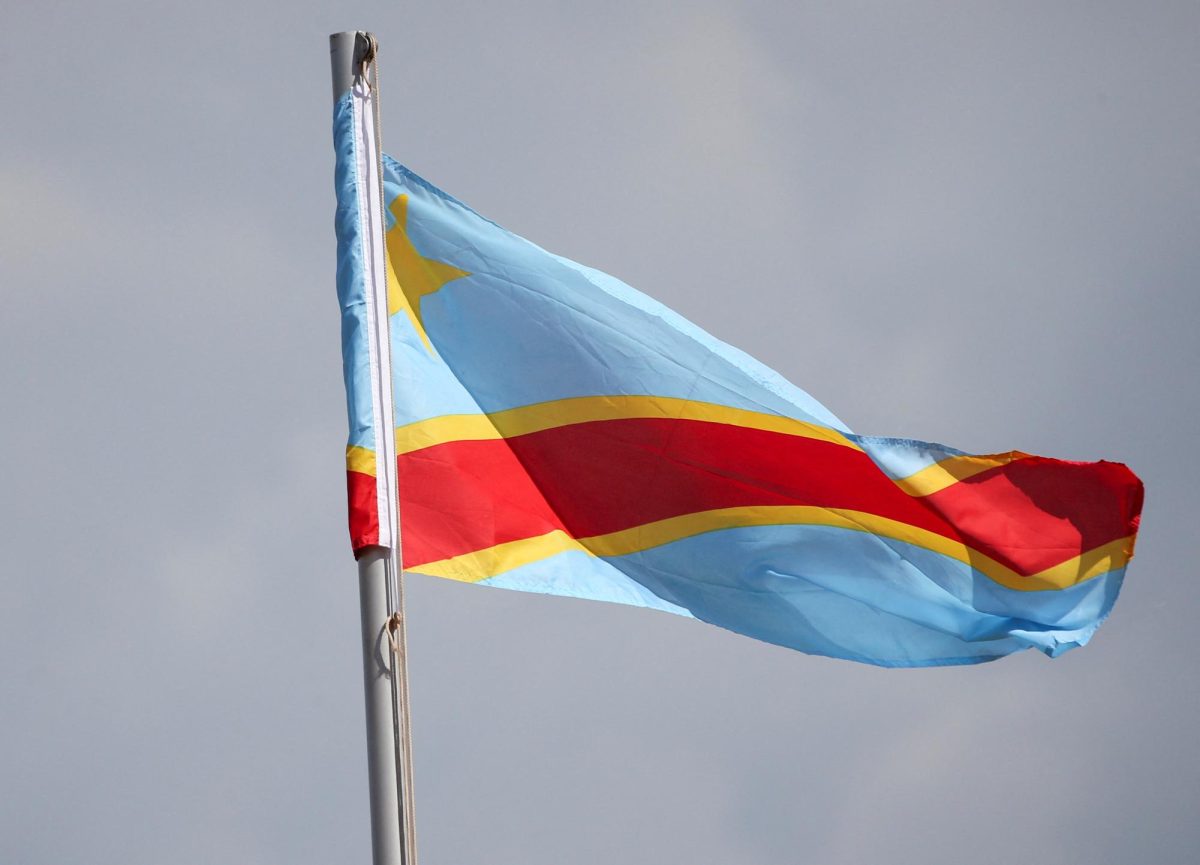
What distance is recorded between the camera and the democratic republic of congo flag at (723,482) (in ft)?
52.6

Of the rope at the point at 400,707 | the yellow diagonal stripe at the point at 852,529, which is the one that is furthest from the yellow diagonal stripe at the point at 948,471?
the rope at the point at 400,707

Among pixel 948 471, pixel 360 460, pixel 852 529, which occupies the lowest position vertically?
pixel 360 460

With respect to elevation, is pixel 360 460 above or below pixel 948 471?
below

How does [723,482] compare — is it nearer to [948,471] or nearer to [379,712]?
[948,471]

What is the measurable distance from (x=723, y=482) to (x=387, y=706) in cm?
485

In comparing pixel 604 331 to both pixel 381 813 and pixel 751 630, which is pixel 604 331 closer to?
pixel 751 630

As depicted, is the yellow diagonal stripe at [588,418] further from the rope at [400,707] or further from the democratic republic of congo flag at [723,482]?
the rope at [400,707]

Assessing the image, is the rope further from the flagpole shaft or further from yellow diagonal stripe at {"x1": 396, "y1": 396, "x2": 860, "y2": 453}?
yellow diagonal stripe at {"x1": 396, "y1": 396, "x2": 860, "y2": 453}

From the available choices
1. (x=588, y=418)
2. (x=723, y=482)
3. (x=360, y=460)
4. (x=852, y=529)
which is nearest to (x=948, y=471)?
(x=852, y=529)

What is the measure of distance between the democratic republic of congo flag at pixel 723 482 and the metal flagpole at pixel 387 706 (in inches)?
116

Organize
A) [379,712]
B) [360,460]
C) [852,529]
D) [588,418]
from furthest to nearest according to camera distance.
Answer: [852,529], [588,418], [360,460], [379,712]

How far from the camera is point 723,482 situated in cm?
1638

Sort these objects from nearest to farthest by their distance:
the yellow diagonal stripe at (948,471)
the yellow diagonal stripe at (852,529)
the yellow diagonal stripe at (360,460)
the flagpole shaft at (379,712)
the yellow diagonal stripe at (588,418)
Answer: the flagpole shaft at (379,712) → the yellow diagonal stripe at (360,460) → the yellow diagonal stripe at (588,418) → the yellow diagonal stripe at (852,529) → the yellow diagonal stripe at (948,471)

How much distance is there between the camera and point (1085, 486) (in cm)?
1638
